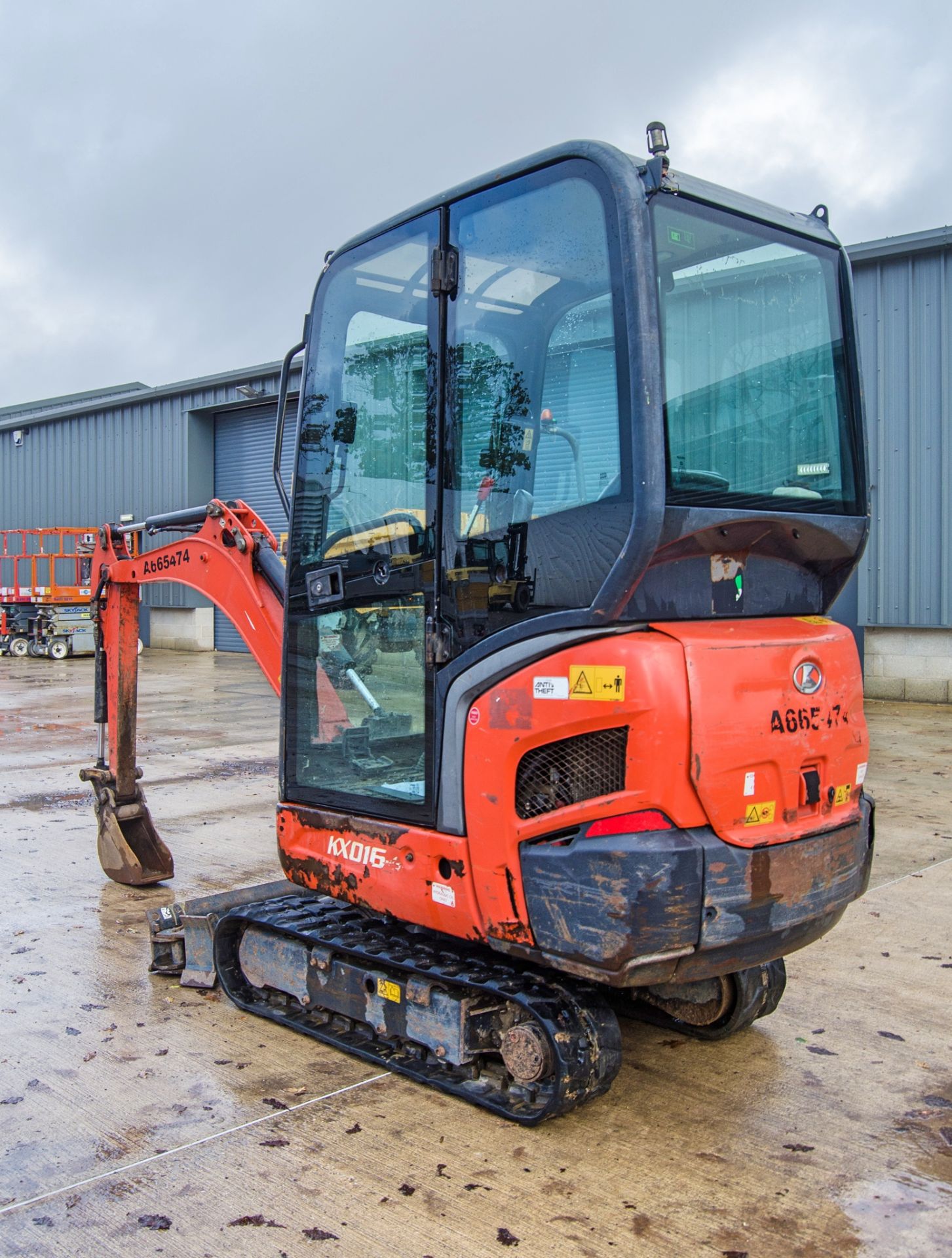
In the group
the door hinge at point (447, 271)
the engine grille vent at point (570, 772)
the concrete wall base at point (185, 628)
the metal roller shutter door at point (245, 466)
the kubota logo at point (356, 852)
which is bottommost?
the kubota logo at point (356, 852)

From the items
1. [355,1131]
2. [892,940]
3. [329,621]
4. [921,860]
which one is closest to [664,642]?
[329,621]

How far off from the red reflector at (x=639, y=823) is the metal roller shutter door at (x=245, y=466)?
22322mm

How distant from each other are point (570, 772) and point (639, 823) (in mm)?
259

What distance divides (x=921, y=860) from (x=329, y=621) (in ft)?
14.6

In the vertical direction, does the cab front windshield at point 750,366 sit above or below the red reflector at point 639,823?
above

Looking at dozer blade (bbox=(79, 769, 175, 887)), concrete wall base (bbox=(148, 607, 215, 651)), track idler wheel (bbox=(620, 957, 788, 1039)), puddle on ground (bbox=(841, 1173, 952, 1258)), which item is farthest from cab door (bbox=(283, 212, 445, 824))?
concrete wall base (bbox=(148, 607, 215, 651))

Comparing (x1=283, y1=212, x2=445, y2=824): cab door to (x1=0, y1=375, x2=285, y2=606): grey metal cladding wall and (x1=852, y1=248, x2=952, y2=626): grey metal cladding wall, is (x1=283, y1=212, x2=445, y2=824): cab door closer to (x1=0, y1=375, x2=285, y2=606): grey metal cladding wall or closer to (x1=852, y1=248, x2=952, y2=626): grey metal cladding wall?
(x1=852, y1=248, x2=952, y2=626): grey metal cladding wall

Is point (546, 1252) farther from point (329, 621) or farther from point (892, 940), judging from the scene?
point (892, 940)

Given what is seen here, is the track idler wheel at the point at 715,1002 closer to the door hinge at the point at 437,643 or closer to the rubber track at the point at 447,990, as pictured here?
the rubber track at the point at 447,990

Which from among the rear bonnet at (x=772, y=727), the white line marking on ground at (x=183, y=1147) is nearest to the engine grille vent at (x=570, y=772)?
the rear bonnet at (x=772, y=727)

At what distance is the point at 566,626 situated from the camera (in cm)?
324

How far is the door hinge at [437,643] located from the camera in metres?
3.61

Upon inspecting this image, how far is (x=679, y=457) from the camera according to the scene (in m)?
3.23

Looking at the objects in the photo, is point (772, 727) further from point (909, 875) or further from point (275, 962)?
point (909, 875)
